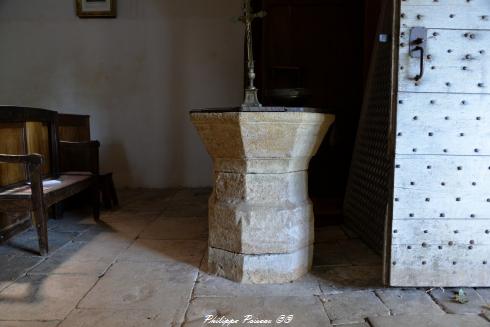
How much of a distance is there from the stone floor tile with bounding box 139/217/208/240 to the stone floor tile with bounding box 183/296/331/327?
1.07 meters

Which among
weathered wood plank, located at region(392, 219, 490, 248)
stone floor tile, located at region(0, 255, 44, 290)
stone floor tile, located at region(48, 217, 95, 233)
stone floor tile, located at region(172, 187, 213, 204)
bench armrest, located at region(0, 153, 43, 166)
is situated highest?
bench armrest, located at region(0, 153, 43, 166)

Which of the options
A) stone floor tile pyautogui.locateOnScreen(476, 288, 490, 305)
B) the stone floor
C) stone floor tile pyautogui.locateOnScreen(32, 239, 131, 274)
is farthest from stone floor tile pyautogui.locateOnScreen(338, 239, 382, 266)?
stone floor tile pyautogui.locateOnScreen(32, 239, 131, 274)

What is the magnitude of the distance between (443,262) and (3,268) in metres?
2.45

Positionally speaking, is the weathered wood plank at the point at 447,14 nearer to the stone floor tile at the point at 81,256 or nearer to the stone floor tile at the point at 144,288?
the stone floor tile at the point at 144,288

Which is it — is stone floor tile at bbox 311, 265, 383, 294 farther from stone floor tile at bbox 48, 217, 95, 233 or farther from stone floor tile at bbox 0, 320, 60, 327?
stone floor tile at bbox 48, 217, 95, 233

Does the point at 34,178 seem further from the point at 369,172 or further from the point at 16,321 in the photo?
the point at 369,172

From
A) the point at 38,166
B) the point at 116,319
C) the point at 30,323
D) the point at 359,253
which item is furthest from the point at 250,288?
the point at 38,166

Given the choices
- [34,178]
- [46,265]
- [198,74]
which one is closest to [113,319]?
[46,265]

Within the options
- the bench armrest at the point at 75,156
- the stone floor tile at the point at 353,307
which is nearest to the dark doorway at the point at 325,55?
the bench armrest at the point at 75,156

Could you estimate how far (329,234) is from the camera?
10.2 ft

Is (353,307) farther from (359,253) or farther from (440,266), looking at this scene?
(359,253)

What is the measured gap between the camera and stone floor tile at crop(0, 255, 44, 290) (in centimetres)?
220

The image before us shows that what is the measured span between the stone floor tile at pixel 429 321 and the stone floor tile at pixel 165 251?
1.12 meters

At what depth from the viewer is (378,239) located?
2.63 m
